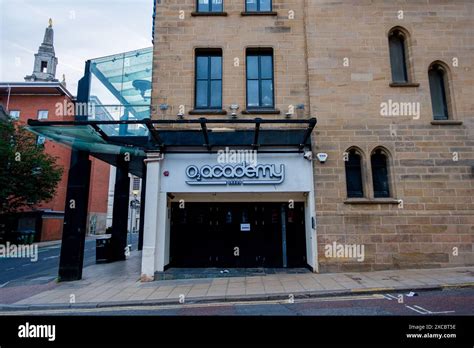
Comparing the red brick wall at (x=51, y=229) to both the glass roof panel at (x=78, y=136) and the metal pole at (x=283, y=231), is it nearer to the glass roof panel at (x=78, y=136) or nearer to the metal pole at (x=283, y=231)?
the glass roof panel at (x=78, y=136)

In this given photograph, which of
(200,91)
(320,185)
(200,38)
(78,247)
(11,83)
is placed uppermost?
(11,83)

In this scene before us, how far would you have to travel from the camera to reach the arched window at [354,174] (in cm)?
1039

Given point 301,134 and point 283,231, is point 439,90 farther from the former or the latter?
point 283,231

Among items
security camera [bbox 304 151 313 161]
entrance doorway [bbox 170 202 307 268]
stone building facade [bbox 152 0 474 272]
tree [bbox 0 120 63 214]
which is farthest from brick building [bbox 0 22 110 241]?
security camera [bbox 304 151 313 161]

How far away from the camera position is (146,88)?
1186 centimetres

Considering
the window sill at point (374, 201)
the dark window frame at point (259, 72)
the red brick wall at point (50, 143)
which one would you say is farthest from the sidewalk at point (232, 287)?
the red brick wall at point (50, 143)

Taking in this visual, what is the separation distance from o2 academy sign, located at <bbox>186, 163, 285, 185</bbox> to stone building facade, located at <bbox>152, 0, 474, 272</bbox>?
1.52 m

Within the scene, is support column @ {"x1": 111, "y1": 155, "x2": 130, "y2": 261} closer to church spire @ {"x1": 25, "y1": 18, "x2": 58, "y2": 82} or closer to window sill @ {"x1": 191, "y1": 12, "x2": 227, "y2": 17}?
window sill @ {"x1": 191, "y1": 12, "x2": 227, "y2": 17}

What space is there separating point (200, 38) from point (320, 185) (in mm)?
7308

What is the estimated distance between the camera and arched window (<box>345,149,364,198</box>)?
34.1 ft

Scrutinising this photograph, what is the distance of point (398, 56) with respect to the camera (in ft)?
37.1

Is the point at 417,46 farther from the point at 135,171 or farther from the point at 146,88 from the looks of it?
the point at 135,171
